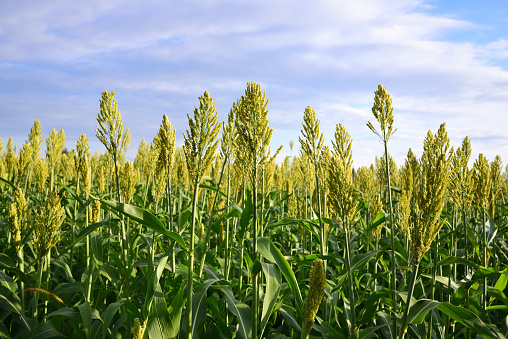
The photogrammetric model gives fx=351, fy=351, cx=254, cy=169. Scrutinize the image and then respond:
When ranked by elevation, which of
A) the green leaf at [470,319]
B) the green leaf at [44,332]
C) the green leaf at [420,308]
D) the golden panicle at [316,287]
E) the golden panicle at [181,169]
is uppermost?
the golden panicle at [181,169]

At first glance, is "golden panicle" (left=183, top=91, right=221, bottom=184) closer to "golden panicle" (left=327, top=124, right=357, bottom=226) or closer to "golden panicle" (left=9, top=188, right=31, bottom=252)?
"golden panicle" (left=327, top=124, right=357, bottom=226)

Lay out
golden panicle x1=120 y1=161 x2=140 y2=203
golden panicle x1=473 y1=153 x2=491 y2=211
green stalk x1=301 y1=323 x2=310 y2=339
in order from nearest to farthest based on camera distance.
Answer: green stalk x1=301 y1=323 x2=310 y2=339
golden panicle x1=120 y1=161 x2=140 y2=203
golden panicle x1=473 y1=153 x2=491 y2=211

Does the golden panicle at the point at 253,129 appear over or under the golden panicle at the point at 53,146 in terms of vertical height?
under

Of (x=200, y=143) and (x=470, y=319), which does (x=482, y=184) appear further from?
(x=200, y=143)

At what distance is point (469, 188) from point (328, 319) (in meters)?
2.31

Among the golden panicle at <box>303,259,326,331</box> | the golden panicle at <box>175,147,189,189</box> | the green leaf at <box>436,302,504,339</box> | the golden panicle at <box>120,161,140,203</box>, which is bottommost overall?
the green leaf at <box>436,302,504,339</box>

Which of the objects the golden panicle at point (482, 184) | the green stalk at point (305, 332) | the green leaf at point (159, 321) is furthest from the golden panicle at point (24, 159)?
the golden panicle at point (482, 184)

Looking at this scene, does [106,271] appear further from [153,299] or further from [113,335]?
[153,299]

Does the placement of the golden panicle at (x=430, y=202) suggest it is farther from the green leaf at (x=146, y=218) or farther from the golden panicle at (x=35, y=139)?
the golden panicle at (x=35, y=139)

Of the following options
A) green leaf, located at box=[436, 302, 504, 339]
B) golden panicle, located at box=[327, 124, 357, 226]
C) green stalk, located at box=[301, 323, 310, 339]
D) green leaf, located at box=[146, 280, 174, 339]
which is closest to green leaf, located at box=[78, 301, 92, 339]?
green leaf, located at box=[146, 280, 174, 339]

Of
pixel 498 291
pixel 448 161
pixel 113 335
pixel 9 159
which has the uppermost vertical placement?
pixel 9 159

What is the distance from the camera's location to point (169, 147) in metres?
3.22

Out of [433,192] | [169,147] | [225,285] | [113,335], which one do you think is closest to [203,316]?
[225,285]

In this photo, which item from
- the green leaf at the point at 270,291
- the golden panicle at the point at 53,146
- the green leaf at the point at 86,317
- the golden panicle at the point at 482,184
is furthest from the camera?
the golden panicle at the point at 53,146
